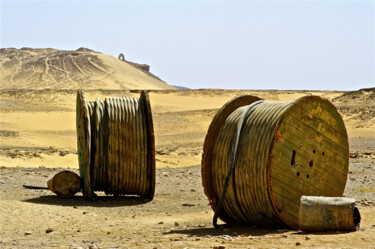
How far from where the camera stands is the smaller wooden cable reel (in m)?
12.2

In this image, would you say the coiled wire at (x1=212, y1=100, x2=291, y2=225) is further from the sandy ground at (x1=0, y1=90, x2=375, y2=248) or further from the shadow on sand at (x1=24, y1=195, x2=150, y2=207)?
the shadow on sand at (x1=24, y1=195, x2=150, y2=207)

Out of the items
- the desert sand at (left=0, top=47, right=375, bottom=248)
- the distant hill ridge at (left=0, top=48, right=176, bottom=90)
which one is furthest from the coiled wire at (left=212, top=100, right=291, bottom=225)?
the distant hill ridge at (left=0, top=48, right=176, bottom=90)

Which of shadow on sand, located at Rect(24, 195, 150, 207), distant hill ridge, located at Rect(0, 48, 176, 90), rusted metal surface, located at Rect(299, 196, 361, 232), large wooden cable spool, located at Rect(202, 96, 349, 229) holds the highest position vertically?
distant hill ridge, located at Rect(0, 48, 176, 90)

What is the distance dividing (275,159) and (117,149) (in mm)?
4789

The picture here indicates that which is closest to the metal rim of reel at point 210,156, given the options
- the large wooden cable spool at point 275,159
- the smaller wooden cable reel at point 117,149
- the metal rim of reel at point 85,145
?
the large wooden cable spool at point 275,159

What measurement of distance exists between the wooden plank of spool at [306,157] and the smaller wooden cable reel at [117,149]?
4196 millimetres

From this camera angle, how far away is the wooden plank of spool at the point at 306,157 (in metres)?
8.20

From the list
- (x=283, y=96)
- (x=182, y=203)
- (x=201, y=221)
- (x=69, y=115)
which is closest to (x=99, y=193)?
(x=182, y=203)

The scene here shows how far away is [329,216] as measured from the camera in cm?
745

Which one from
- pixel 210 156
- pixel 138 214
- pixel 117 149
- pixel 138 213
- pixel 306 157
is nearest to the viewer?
pixel 306 157

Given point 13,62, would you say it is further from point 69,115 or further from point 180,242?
point 180,242

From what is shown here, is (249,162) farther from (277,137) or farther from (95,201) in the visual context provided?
(95,201)

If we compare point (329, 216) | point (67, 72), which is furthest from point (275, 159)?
point (67, 72)

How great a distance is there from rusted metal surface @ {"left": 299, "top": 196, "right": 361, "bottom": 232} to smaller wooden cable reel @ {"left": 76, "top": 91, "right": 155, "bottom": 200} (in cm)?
527
